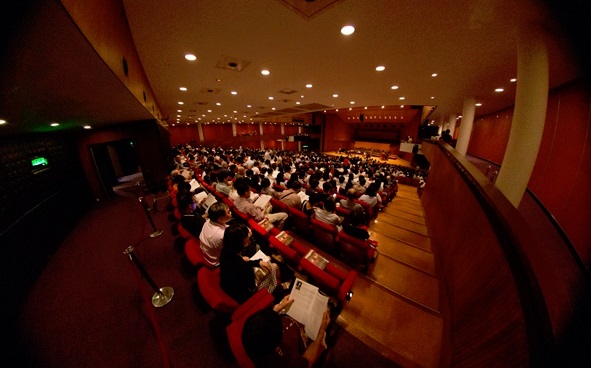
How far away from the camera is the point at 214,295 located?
1707 mm

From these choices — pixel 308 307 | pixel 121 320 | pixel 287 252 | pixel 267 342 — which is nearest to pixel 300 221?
pixel 287 252

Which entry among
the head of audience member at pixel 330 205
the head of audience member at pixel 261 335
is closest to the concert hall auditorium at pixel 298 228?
the head of audience member at pixel 261 335

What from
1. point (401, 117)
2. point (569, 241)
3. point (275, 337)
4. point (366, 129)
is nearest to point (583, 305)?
point (275, 337)

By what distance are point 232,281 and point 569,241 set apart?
6.63 metres

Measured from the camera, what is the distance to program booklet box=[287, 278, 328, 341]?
1.74 m

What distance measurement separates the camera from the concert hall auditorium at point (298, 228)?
1257 millimetres

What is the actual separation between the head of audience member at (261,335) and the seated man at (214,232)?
1.37 meters

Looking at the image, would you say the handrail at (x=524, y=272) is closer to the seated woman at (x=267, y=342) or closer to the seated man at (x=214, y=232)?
the seated woman at (x=267, y=342)

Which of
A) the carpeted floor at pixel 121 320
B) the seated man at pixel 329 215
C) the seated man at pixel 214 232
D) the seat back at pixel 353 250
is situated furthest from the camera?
the seated man at pixel 329 215

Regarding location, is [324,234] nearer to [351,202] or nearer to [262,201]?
[351,202]

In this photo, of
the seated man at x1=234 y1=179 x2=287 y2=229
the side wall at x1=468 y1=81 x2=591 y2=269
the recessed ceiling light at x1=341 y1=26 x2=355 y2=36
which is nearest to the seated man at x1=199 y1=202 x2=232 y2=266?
the seated man at x1=234 y1=179 x2=287 y2=229

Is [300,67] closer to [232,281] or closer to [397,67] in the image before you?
[397,67]

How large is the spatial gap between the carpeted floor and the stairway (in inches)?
11.1

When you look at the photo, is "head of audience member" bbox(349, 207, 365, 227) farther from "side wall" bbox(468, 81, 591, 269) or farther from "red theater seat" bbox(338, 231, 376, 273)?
"side wall" bbox(468, 81, 591, 269)
